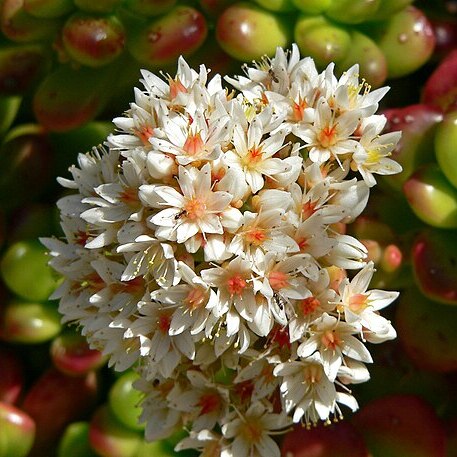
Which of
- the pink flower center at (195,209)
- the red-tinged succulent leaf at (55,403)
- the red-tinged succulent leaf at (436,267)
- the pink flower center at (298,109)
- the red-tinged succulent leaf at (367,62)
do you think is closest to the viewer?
the pink flower center at (195,209)

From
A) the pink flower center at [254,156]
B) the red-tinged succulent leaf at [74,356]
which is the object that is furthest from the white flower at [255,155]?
A: the red-tinged succulent leaf at [74,356]

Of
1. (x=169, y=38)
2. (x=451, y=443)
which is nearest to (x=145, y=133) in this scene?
(x=169, y=38)

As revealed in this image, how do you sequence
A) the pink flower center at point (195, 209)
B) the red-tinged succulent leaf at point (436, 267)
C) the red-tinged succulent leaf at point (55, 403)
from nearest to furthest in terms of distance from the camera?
the pink flower center at point (195, 209) < the red-tinged succulent leaf at point (436, 267) < the red-tinged succulent leaf at point (55, 403)

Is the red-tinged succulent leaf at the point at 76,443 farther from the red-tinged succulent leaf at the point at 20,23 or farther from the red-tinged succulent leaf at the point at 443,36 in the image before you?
the red-tinged succulent leaf at the point at 443,36

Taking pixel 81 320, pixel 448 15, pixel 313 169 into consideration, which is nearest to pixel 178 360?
pixel 81 320

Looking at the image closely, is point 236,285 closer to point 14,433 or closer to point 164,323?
point 164,323

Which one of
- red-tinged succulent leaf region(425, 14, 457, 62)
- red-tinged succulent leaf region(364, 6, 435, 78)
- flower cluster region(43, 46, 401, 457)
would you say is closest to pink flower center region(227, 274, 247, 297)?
flower cluster region(43, 46, 401, 457)

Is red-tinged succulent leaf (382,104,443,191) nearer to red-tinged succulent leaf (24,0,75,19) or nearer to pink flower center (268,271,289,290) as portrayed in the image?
pink flower center (268,271,289,290)

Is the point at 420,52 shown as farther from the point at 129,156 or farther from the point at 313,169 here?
the point at 129,156
